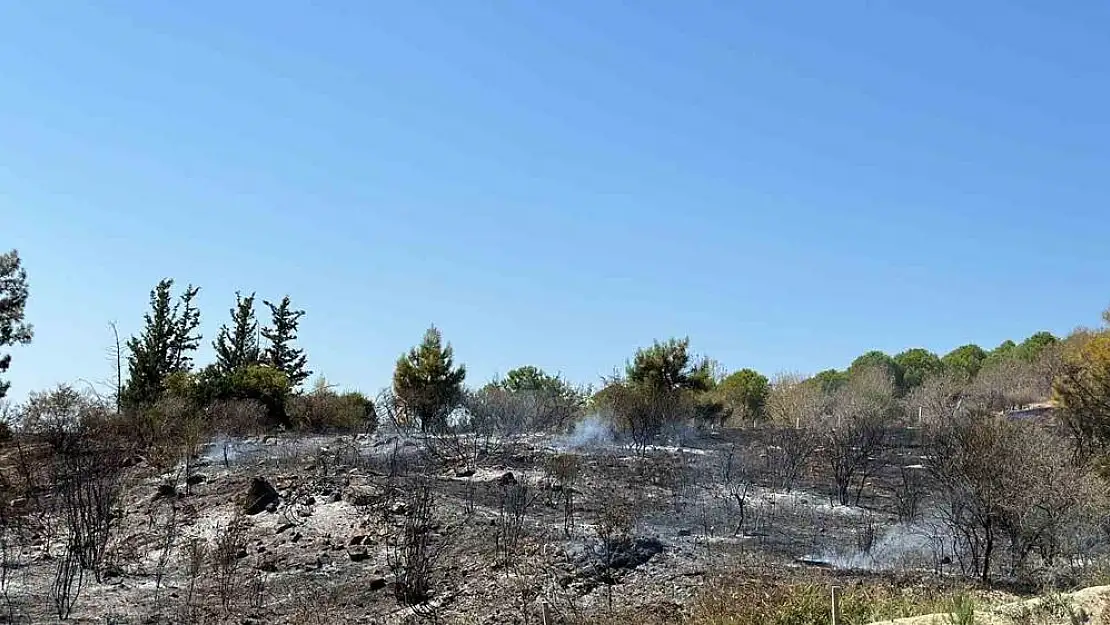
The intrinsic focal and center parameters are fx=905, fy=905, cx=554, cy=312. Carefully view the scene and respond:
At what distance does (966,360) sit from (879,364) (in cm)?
615

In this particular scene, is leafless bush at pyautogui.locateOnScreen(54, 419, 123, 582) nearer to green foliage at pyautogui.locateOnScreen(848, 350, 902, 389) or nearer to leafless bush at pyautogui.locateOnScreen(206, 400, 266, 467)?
leafless bush at pyautogui.locateOnScreen(206, 400, 266, 467)

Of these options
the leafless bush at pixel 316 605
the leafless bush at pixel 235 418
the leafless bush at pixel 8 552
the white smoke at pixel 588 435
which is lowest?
the leafless bush at pixel 316 605

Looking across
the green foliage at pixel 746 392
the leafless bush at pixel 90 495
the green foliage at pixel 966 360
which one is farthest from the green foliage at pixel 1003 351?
the leafless bush at pixel 90 495

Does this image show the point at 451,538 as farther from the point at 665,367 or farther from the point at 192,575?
the point at 665,367

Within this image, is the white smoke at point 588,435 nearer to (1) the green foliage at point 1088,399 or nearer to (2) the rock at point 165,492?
(2) the rock at point 165,492

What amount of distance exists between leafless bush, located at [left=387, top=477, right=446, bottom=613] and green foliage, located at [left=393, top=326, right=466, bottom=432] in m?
16.4

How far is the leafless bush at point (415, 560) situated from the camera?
34.1ft

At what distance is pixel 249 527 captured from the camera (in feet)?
46.2

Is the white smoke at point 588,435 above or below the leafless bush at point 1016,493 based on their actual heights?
above

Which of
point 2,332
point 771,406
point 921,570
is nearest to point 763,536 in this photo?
point 921,570

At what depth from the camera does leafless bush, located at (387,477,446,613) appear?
10.4m

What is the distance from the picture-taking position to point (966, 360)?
6762 cm

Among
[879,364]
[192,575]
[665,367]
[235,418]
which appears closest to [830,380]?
[879,364]

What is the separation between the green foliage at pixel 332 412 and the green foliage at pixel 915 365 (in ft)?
158
